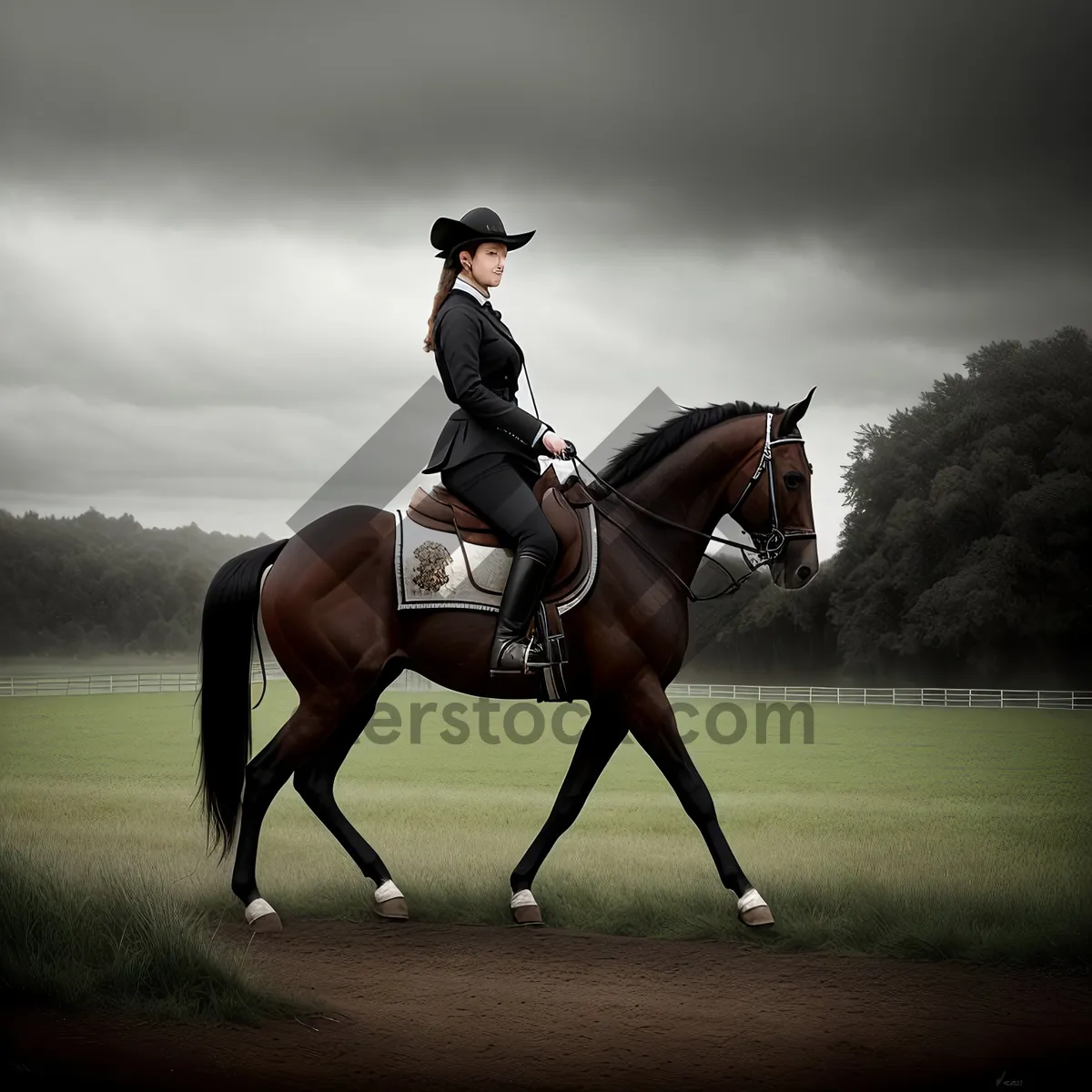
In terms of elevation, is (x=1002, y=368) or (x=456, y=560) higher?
(x=1002, y=368)

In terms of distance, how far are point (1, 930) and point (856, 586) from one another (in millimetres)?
19860

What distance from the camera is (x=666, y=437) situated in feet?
22.5

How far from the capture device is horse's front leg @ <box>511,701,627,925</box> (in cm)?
680

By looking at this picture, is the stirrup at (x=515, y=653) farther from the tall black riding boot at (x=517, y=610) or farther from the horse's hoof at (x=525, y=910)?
the horse's hoof at (x=525, y=910)

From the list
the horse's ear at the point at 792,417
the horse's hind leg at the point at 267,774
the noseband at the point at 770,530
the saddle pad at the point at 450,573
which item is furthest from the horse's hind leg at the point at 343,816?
the horse's ear at the point at 792,417

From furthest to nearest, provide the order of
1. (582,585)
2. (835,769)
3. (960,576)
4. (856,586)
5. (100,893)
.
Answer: (856,586) → (960,576) → (835,769) → (582,585) → (100,893)

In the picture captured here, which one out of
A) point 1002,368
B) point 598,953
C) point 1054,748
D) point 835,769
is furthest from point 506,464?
point 1002,368

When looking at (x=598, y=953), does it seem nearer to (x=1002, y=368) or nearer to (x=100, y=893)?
(x=100, y=893)

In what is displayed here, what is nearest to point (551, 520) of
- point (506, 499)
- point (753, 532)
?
point (506, 499)

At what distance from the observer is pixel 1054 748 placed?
14047 millimetres

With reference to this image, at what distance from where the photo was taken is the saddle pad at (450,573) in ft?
21.8

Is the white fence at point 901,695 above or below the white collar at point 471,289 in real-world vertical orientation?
below

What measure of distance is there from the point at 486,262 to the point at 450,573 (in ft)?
6.49

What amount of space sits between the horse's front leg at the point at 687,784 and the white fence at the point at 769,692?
56.0ft
